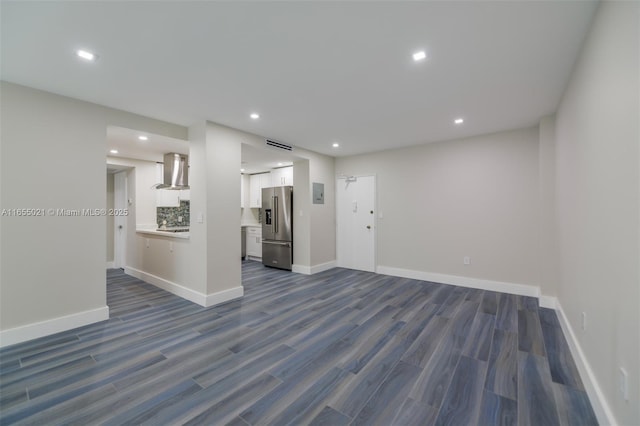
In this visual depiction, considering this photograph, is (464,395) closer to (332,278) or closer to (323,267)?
(332,278)

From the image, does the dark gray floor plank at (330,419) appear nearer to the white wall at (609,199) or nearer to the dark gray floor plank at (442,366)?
the dark gray floor plank at (442,366)

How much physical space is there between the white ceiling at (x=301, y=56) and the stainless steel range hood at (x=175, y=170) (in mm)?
1704

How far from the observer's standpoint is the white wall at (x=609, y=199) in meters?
1.19

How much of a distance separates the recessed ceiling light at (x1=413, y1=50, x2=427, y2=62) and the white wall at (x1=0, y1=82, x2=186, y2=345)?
3418 mm

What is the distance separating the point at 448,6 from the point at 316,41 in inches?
34.8

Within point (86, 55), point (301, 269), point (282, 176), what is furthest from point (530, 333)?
point (282, 176)

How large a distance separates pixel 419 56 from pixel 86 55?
2.69m

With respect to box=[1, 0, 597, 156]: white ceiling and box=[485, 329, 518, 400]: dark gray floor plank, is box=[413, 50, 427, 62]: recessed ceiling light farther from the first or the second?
box=[485, 329, 518, 400]: dark gray floor plank

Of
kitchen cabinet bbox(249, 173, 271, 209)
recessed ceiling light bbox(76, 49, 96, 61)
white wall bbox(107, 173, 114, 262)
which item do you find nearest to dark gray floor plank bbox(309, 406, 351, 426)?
recessed ceiling light bbox(76, 49, 96, 61)

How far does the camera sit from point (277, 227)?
5.76m

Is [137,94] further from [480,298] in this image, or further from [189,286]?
[480,298]

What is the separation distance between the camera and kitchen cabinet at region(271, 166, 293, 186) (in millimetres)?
6211

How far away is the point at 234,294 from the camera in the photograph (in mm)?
3811

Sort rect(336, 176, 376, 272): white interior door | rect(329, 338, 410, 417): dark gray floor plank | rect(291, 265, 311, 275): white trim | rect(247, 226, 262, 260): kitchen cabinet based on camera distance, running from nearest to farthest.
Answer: rect(329, 338, 410, 417): dark gray floor plank
rect(291, 265, 311, 275): white trim
rect(336, 176, 376, 272): white interior door
rect(247, 226, 262, 260): kitchen cabinet
